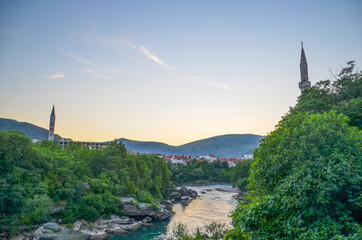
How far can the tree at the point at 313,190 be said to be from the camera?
6.11 m

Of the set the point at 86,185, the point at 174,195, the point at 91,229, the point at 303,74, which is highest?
the point at 303,74

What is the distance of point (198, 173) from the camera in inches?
2761

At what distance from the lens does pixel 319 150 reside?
7.43m

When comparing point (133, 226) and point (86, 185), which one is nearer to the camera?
point (133, 226)

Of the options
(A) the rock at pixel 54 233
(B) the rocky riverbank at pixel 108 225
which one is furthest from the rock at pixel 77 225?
(A) the rock at pixel 54 233

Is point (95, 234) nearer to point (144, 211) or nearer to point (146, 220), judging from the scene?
point (146, 220)

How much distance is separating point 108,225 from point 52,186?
634cm

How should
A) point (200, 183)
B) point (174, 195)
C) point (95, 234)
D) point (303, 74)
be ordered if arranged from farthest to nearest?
point (200, 183)
point (174, 195)
point (303, 74)
point (95, 234)

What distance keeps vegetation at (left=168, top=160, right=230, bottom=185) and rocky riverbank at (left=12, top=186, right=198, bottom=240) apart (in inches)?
1416

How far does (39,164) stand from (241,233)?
73.5ft

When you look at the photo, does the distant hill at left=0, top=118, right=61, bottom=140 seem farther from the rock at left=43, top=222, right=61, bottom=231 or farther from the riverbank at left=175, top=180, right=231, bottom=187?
the rock at left=43, top=222, right=61, bottom=231

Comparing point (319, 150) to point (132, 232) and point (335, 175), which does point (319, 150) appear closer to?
point (335, 175)

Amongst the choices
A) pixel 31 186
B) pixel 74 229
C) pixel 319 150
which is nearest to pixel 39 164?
pixel 31 186

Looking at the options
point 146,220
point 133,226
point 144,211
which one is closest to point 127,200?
point 144,211
